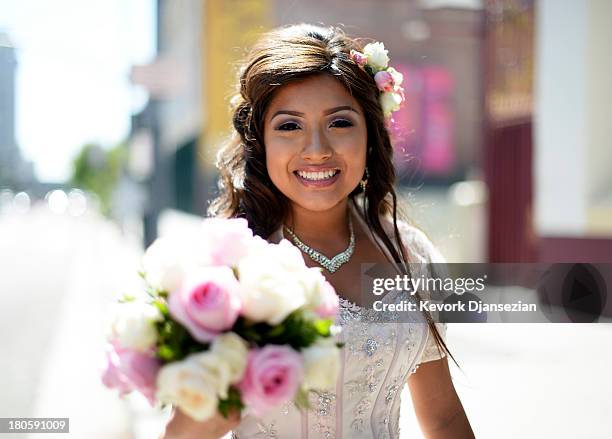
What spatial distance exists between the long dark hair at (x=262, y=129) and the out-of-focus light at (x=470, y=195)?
1098cm

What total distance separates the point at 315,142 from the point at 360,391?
24.2 inches

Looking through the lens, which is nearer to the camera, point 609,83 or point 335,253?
point 335,253

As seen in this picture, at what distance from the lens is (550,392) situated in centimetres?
512

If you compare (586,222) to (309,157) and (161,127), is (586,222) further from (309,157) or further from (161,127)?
(309,157)

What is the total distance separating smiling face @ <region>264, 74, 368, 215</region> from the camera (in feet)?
6.00

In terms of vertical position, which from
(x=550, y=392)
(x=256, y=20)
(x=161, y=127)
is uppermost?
(x=256, y=20)

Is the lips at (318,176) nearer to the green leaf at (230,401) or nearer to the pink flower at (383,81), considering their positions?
the pink flower at (383,81)

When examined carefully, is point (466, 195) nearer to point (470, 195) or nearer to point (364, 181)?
point (470, 195)

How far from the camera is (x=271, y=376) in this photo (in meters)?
1.21

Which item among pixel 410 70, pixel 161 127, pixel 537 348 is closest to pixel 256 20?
pixel 161 127

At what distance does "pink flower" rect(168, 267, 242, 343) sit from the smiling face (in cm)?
62

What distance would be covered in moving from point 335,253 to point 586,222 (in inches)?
284

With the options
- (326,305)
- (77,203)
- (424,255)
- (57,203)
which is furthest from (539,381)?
(77,203)

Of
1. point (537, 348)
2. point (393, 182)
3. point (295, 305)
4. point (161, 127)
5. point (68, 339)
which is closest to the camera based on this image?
point (295, 305)
